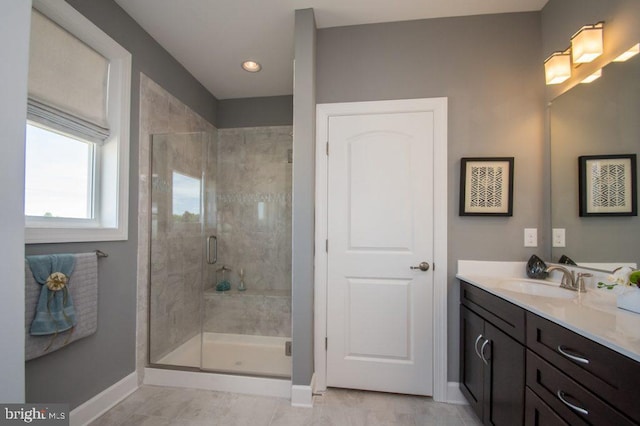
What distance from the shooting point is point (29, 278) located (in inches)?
50.2

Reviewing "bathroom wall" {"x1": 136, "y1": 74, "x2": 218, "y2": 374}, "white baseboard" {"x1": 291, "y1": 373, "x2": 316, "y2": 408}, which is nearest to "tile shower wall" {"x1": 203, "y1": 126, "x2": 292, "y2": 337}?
"bathroom wall" {"x1": 136, "y1": 74, "x2": 218, "y2": 374}

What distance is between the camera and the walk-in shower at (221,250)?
222 centimetres

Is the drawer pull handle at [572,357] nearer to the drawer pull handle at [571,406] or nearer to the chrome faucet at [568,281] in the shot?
the drawer pull handle at [571,406]

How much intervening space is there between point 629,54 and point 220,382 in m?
3.16

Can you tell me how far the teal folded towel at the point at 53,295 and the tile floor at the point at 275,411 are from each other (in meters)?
0.74

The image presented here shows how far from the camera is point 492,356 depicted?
139 cm

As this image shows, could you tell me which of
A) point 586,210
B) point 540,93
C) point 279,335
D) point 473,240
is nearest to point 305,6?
point 540,93

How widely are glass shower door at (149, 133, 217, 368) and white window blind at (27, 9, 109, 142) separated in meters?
0.47

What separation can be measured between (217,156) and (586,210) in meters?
3.26

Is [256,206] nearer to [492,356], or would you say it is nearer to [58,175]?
[58,175]

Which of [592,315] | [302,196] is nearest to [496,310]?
[592,315]

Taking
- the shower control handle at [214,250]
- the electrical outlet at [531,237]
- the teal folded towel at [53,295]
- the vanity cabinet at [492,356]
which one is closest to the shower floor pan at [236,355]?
the shower control handle at [214,250]

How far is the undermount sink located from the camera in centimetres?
143

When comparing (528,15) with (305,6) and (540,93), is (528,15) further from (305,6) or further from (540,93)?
(305,6)
